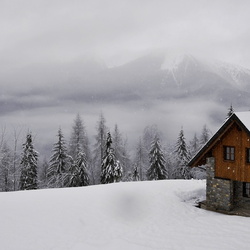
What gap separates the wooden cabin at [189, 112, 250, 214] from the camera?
17766mm

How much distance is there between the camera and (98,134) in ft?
153

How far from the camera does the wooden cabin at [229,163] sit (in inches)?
699

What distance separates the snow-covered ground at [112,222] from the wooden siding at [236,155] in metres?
2.57

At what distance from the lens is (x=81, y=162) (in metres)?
38.9

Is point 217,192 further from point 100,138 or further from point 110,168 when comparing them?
point 100,138

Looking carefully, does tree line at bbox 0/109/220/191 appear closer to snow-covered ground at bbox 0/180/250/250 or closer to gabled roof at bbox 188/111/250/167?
snow-covered ground at bbox 0/180/250/250

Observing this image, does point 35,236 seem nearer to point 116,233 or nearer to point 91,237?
point 91,237

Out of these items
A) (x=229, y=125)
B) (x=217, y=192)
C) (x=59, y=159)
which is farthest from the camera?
(x=59, y=159)

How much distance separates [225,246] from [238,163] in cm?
633

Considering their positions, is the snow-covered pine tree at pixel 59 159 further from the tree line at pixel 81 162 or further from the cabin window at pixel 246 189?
the cabin window at pixel 246 189

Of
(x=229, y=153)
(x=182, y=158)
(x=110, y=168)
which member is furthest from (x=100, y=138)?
(x=229, y=153)

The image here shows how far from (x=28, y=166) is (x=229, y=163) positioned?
26.1 m

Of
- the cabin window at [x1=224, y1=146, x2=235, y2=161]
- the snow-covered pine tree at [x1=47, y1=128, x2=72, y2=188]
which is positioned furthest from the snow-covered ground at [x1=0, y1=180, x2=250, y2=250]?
the snow-covered pine tree at [x1=47, y1=128, x2=72, y2=188]

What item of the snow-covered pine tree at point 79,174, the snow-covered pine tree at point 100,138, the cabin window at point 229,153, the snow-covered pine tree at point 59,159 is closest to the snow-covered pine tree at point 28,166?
the snow-covered pine tree at point 59,159
